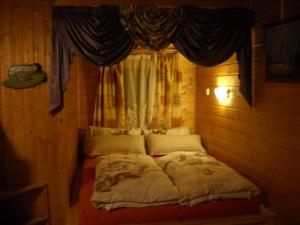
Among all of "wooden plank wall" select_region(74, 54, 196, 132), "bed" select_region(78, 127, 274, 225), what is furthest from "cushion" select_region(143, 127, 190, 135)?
"bed" select_region(78, 127, 274, 225)

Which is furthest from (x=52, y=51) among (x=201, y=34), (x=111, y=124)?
(x=111, y=124)

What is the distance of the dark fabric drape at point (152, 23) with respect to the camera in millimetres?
2666

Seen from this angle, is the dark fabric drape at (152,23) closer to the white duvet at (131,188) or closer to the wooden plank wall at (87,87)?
the white duvet at (131,188)

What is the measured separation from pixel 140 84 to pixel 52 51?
1.94 meters

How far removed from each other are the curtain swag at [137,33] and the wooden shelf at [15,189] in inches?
27.2

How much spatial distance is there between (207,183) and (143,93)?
2058 millimetres

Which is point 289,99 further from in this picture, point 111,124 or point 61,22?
point 111,124

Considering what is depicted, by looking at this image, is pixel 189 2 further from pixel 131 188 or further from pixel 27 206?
pixel 27 206

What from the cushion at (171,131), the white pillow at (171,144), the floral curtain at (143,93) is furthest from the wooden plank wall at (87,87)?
the white pillow at (171,144)

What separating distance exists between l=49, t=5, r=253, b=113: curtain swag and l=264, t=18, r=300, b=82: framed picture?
0.33 meters

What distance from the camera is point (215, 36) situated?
2.81m

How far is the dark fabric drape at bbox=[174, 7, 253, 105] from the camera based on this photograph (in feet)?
9.07

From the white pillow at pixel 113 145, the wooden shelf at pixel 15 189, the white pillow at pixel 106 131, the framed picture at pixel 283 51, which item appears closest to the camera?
the framed picture at pixel 283 51

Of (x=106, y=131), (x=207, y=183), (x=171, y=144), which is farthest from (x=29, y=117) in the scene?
(x=171, y=144)
